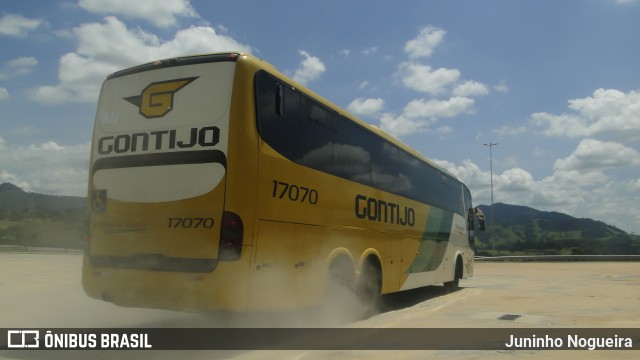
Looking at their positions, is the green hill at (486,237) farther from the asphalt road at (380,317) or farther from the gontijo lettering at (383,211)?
the gontijo lettering at (383,211)

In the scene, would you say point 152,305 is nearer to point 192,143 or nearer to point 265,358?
point 265,358

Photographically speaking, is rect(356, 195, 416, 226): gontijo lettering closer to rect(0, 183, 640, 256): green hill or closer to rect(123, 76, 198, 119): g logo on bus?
rect(123, 76, 198, 119): g logo on bus

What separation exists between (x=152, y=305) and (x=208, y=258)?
1.06 m

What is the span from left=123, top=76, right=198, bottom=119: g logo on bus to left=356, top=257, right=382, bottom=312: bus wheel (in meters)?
4.66

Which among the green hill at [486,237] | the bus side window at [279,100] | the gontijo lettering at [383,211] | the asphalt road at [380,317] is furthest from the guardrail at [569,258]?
the bus side window at [279,100]

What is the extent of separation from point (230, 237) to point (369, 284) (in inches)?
177

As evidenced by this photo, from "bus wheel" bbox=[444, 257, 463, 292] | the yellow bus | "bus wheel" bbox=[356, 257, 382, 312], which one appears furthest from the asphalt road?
"bus wheel" bbox=[444, 257, 463, 292]

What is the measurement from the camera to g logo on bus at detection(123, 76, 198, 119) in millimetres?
7320

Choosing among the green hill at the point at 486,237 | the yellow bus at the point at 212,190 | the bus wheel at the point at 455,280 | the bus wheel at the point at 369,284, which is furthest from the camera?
the green hill at the point at 486,237

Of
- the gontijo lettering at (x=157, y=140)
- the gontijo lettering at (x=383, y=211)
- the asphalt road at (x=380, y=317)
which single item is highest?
the gontijo lettering at (x=157, y=140)

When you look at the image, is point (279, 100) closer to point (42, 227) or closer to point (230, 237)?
point (230, 237)

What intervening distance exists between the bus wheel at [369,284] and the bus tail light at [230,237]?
370cm

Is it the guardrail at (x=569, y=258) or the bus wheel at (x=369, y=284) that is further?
the guardrail at (x=569, y=258)

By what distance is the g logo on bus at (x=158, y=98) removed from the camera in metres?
7.32
